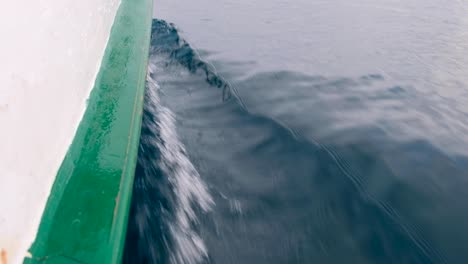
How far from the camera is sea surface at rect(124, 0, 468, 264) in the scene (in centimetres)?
211

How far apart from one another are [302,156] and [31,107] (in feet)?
7.19

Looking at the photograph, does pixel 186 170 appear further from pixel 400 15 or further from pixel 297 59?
pixel 400 15

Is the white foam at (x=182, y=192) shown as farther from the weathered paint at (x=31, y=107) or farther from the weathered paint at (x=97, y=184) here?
the weathered paint at (x=31, y=107)

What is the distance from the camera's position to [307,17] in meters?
8.15

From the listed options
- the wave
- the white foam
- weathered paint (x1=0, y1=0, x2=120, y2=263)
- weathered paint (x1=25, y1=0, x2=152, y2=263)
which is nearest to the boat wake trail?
the white foam

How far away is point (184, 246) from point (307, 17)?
7.41 metres

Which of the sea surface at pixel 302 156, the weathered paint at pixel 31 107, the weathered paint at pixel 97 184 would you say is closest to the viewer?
the weathered paint at pixel 31 107

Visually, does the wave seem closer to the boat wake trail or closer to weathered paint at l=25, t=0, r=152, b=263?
the boat wake trail

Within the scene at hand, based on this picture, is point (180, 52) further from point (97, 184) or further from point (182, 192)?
point (97, 184)

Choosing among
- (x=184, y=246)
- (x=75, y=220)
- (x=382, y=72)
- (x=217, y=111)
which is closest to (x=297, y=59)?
(x=382, y=72)

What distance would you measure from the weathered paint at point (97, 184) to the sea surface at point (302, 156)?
54 cm

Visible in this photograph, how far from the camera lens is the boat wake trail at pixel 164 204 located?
1987mm

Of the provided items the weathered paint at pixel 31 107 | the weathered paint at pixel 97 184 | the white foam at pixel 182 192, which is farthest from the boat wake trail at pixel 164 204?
the weathered paint at pixel 31 107

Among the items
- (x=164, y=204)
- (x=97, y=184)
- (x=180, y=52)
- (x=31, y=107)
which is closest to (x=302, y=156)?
(x=164, y=204)
